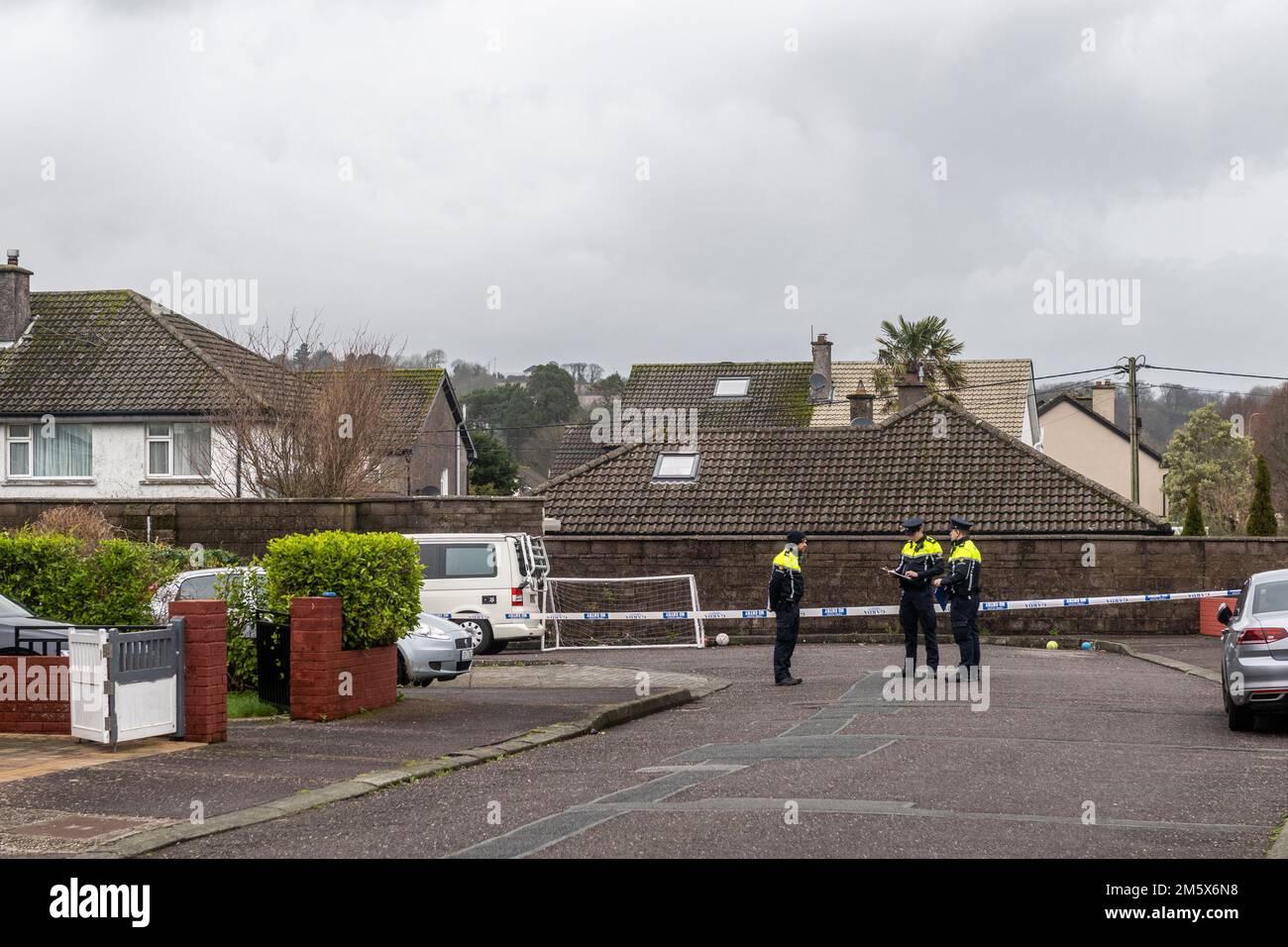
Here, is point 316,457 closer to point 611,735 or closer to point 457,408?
point 611,735

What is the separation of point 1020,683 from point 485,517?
12352mm

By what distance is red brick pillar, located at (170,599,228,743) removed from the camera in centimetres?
1198

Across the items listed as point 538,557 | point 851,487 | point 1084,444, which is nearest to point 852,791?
point 538,557

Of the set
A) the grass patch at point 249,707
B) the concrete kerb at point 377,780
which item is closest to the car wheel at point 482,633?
the concrete kerb at point 377,780

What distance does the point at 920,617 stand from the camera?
686 inches

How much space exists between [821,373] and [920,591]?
3680 centimetres

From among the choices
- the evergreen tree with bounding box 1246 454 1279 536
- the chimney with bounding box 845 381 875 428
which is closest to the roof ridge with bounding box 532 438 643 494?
the chimney with bounding box 845 381 875 428

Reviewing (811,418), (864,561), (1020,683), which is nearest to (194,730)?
(1020,683)

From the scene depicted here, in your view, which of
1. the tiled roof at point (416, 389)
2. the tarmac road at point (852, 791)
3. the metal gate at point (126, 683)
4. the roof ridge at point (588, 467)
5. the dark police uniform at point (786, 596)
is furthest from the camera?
the tiled roof at point (416, 389)

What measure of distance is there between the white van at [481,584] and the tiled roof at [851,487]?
21.7 feet

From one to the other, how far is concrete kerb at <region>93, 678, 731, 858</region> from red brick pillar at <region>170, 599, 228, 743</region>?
192 cm

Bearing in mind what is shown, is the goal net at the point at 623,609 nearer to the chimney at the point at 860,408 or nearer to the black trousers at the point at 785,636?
the black trousers at the point at 785,636

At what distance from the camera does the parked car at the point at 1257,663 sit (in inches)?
501

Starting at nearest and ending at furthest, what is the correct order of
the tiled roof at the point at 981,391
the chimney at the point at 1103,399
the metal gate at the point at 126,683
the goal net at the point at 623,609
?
the metal gate at the point at 126,683, the goal net at the point at 623,609, the tiled roof at the point at 981,391, the chimney at the point at 1103,399
